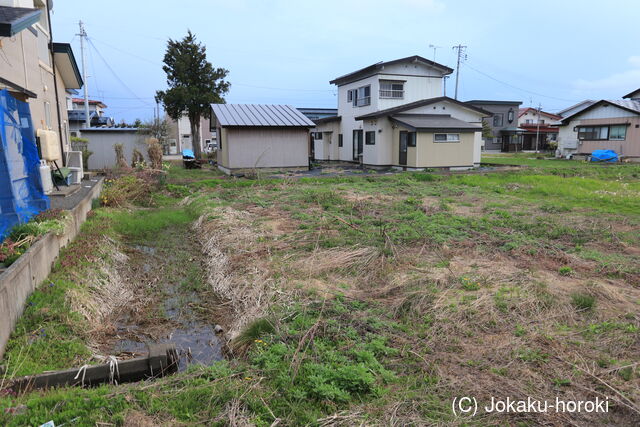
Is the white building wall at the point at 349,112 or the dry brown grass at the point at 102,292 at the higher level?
the white building wall at the point at 349,112

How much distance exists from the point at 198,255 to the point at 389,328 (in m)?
4.81

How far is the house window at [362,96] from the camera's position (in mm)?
24547

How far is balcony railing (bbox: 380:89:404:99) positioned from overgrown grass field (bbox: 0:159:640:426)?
52.7 ft

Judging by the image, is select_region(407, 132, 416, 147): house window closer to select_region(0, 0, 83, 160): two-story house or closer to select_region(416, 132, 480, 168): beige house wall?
select_region(416, 132, 480, 168): beige house wall

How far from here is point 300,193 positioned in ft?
42.3

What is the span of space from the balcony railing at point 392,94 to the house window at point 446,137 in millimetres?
4471

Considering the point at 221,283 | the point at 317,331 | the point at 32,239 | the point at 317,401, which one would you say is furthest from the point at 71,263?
the point at 317,401

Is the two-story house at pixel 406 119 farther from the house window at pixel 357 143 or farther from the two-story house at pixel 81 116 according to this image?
the two-story house at pixel 81 116

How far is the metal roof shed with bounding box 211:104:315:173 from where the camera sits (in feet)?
67.8

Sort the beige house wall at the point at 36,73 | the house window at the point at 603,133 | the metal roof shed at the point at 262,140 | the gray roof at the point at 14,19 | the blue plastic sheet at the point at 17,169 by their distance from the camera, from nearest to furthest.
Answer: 1. the blue plastic sheet at the point at 17,169
2. the gray roof at the point at 14,19
3. the beige house wall at the point at 36,73
4. the metal roof shed at the point at 262,140
5. the house window at the point at 603,133

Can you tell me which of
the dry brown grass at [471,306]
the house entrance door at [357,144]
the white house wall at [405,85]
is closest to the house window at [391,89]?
the white house wall at [405,85]

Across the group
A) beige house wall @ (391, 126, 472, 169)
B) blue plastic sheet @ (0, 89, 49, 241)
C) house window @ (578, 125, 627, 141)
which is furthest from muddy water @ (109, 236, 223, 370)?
house window @ (578, 125, 627, 141)

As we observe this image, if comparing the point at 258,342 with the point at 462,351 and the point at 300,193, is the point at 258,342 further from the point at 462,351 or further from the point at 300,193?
the point at 300,193

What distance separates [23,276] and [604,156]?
3061 centimetres
